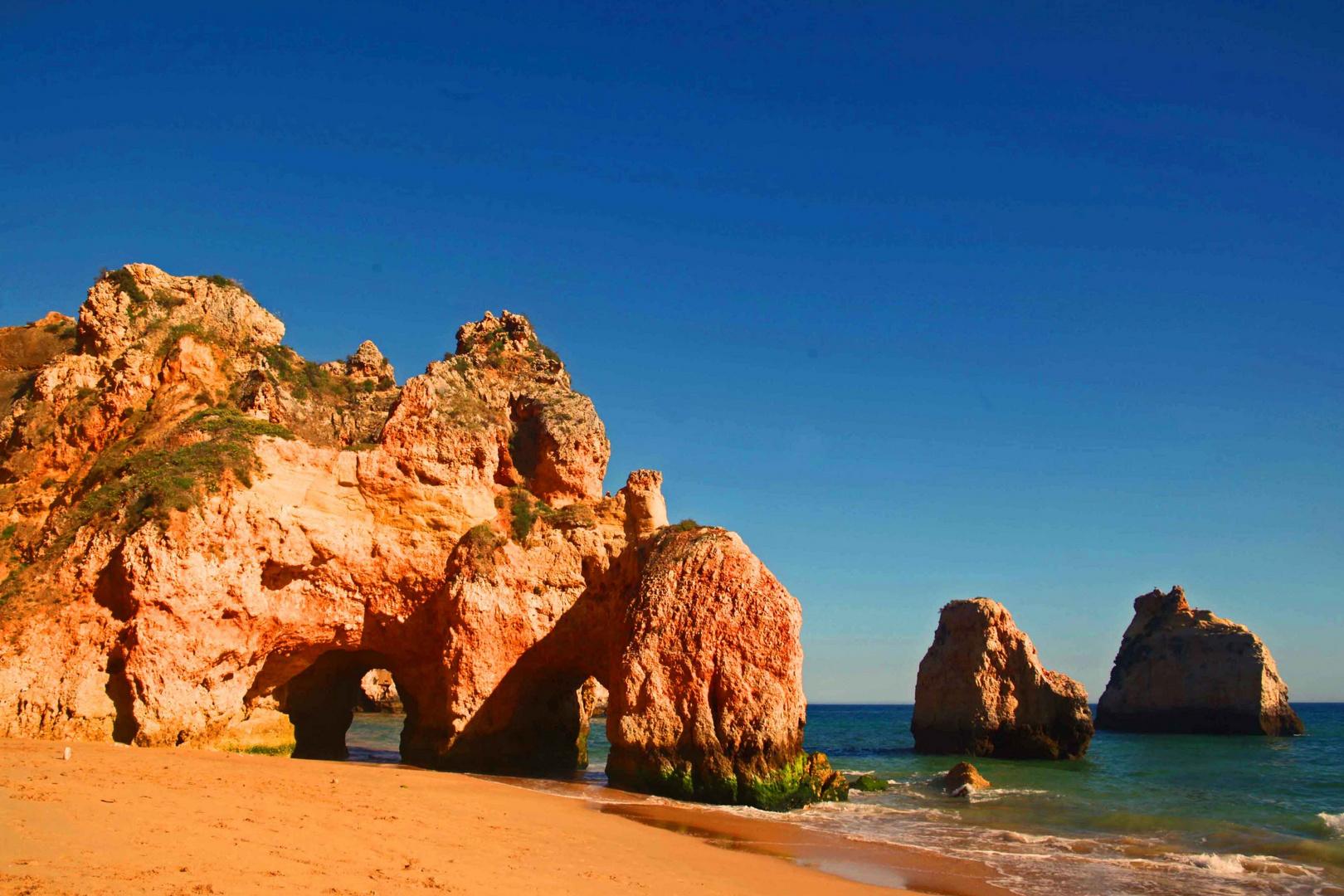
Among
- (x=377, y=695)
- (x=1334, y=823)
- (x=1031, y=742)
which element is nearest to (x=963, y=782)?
(x=1334, y=823)

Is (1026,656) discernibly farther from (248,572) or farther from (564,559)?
(248,572)

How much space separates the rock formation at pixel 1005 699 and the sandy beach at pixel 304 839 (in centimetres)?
2568

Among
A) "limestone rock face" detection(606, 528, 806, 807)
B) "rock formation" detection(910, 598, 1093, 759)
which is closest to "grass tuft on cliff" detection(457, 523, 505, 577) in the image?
"limestone rock face" detection(606, 528, 806, 807)

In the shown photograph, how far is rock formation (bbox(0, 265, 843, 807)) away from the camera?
1716 cm

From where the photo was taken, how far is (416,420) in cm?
2230

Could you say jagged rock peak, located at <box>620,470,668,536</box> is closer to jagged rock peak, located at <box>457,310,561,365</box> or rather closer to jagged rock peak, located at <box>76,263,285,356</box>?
jagged rock peak, located at <box>457,310,561,365</box>

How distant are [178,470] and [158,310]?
5.52 meters

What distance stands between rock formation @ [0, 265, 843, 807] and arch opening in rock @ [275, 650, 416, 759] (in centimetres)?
9

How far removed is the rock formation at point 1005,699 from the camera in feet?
119

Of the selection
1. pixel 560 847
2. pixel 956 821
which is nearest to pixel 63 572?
pixel 560 847

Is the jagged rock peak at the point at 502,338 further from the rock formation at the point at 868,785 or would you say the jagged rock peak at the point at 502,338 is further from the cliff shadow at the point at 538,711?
the rock formation at the point at 868,785

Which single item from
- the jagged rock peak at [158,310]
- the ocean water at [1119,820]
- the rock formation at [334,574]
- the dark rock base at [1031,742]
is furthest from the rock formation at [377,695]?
the jagged rock peak at [158,310]

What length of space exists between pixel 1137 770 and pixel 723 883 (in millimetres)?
28514

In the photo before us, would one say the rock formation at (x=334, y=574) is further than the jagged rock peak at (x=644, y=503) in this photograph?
No
